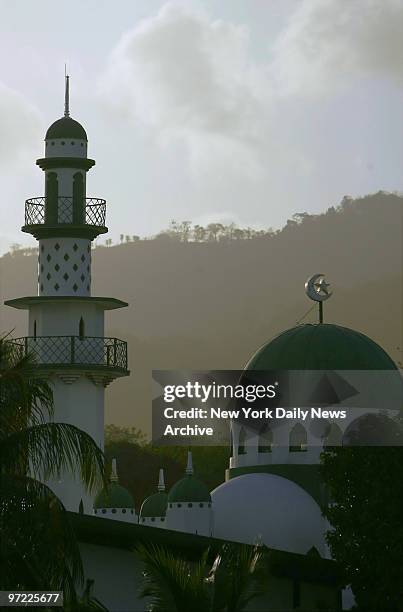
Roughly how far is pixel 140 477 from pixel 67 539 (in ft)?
230

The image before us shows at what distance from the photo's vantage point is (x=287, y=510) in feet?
179

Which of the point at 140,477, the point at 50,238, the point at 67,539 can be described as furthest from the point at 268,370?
the point at 140,477

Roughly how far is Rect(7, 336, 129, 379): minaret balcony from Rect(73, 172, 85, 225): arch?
12.5ft

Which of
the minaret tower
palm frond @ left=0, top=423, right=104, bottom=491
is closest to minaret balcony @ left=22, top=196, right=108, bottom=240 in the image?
the minaret tower

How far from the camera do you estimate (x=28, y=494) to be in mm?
25156

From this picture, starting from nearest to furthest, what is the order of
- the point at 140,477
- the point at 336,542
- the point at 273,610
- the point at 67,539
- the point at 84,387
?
the point at 67,539 < the point at 273,610 < the point at 336,542 < the point at 84,387 < the point at 140,477

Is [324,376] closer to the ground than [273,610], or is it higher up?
higher up

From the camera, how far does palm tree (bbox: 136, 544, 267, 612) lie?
82.5 ft

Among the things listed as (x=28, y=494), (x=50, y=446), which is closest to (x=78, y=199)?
(x=50, y=446)

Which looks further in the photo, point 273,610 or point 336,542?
point 336,542

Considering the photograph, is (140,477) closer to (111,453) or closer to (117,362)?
(111,453)

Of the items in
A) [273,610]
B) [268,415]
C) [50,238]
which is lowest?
[273,610]

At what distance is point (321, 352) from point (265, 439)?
3.83 m

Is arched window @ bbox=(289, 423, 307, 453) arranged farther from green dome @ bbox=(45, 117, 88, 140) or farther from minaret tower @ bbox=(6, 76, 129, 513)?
green dome @ bbox=(45, 117, 88, 140)
